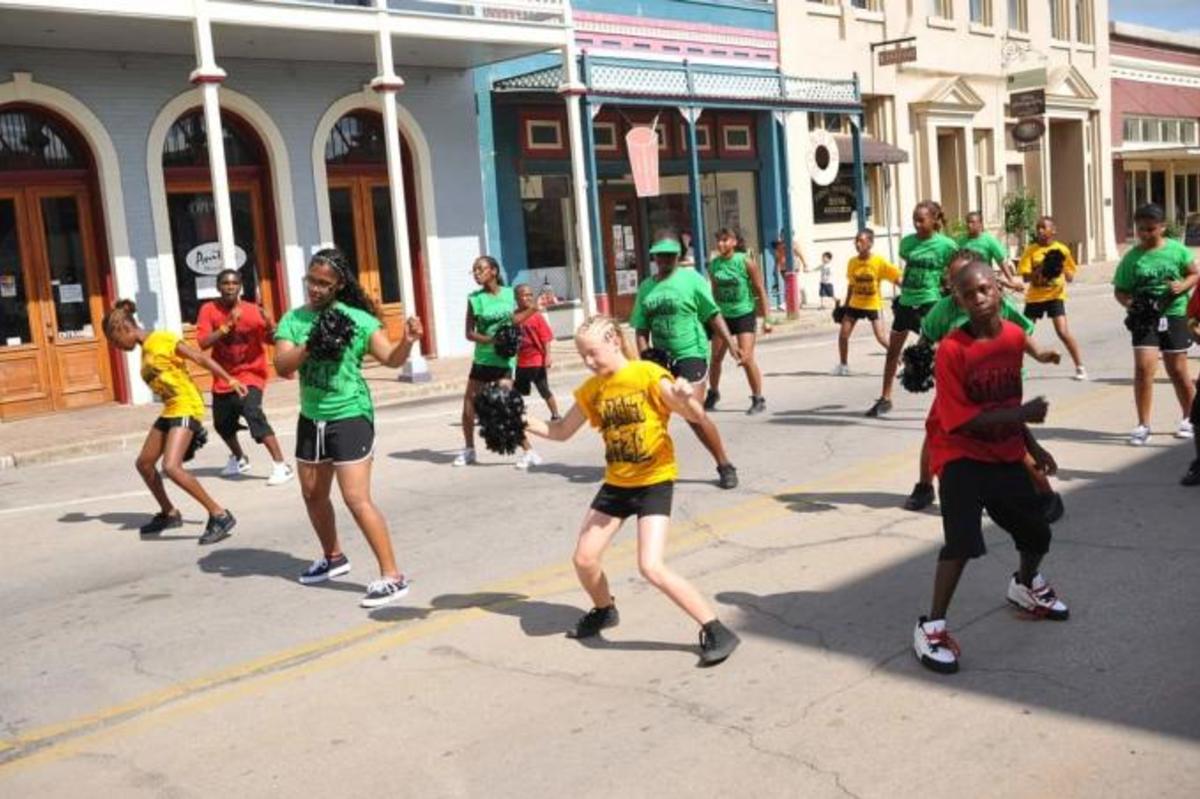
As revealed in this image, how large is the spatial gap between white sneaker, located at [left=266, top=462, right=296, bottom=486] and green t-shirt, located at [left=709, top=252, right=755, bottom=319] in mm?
4372

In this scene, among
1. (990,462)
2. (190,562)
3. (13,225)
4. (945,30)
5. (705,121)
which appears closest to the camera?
(990,462)

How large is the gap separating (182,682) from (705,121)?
2065cm

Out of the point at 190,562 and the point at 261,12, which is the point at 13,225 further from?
the point at 190,562

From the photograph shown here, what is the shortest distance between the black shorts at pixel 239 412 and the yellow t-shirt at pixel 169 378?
1.64 meters

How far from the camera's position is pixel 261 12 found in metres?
15.0

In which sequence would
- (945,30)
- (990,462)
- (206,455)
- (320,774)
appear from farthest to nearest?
(945,30)
(206,455)
(990,462)
(320,774)

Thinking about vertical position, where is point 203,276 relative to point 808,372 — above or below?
above

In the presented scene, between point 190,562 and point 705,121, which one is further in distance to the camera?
point 705,121

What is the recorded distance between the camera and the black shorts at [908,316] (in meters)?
10.3

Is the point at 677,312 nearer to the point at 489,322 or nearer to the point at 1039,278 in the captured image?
the point at 489,322

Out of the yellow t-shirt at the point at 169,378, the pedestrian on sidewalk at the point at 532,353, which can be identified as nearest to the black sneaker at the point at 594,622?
the yellow t-shirt at the point at 169,378

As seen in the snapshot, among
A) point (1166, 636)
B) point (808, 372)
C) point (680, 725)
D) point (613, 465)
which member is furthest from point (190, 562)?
point (808, 372)

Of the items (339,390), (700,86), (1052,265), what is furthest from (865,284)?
(700,86)

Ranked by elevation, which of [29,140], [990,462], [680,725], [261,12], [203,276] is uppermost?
[261,12]
